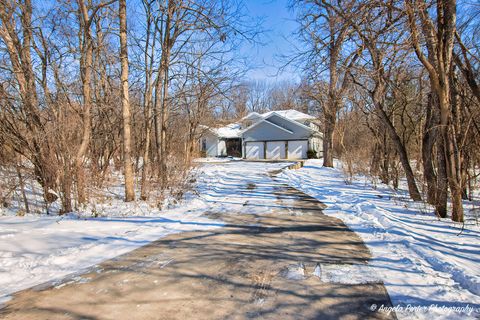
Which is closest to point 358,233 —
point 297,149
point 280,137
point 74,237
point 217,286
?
point 217,286

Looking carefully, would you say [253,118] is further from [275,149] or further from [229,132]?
[275,149]

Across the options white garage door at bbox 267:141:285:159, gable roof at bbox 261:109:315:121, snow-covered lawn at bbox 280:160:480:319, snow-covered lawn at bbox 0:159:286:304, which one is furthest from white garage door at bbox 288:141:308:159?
snow-covered lawn at bbox 280:160:480:319

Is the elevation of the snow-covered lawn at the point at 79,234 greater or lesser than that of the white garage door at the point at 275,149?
lesser

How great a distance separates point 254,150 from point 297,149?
5.57m

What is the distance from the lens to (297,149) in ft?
107

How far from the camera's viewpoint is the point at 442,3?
5508 millimetres

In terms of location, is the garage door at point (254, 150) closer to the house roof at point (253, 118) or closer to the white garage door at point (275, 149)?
the white garage door at point (275, 149)

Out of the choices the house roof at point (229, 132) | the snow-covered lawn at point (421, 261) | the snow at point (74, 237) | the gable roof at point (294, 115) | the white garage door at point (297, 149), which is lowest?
the snow-covered lawn at point (421, 261)

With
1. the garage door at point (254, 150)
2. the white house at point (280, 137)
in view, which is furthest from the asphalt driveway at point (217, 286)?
the garage door at point (254, 150)

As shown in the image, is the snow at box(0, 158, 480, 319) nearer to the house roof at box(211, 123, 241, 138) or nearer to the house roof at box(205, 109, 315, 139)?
the house roof at box(205, 109, 315, 139)

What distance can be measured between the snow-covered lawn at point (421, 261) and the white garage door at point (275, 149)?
87.2 ft

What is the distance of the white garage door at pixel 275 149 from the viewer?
33219 millimetres

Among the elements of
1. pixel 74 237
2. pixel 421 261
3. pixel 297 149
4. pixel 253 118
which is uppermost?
pixel 253 118

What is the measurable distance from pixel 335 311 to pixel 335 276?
2.44 feet
